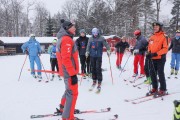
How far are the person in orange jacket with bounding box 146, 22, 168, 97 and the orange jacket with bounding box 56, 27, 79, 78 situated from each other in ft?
8.68

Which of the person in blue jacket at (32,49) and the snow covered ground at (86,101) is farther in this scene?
the person in blue jacket at (32,49)

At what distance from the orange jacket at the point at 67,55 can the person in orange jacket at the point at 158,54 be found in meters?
2.65

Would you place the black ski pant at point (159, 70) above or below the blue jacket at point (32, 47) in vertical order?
below

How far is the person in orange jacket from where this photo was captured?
6492 mm

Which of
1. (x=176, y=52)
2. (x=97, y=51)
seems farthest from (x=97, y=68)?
(x=176, y=52)

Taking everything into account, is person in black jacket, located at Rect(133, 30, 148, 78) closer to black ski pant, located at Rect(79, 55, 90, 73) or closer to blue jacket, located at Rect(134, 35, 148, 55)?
blue jacket, located at Rect(134, 35, 148, 55)

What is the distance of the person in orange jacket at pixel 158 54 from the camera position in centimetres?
649

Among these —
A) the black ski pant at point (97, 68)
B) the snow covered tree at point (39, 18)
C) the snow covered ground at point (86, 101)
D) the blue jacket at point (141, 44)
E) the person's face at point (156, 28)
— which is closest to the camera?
the snow covered ground at point (86, 101)

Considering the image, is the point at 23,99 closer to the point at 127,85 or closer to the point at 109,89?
the point at 109,89

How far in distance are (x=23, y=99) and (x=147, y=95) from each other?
3550 millimetres

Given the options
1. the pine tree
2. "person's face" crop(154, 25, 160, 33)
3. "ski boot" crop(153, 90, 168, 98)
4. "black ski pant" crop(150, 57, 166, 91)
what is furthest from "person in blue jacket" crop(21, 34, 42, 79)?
the pine tree

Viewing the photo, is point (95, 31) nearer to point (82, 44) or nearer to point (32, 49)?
point (82, 44)

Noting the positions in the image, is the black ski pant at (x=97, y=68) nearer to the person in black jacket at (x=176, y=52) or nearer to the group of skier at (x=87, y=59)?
the group of skier at (x=87, y=59)

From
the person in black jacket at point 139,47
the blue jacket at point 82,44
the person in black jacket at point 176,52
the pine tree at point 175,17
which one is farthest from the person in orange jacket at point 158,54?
the pine tree at point 175,17
